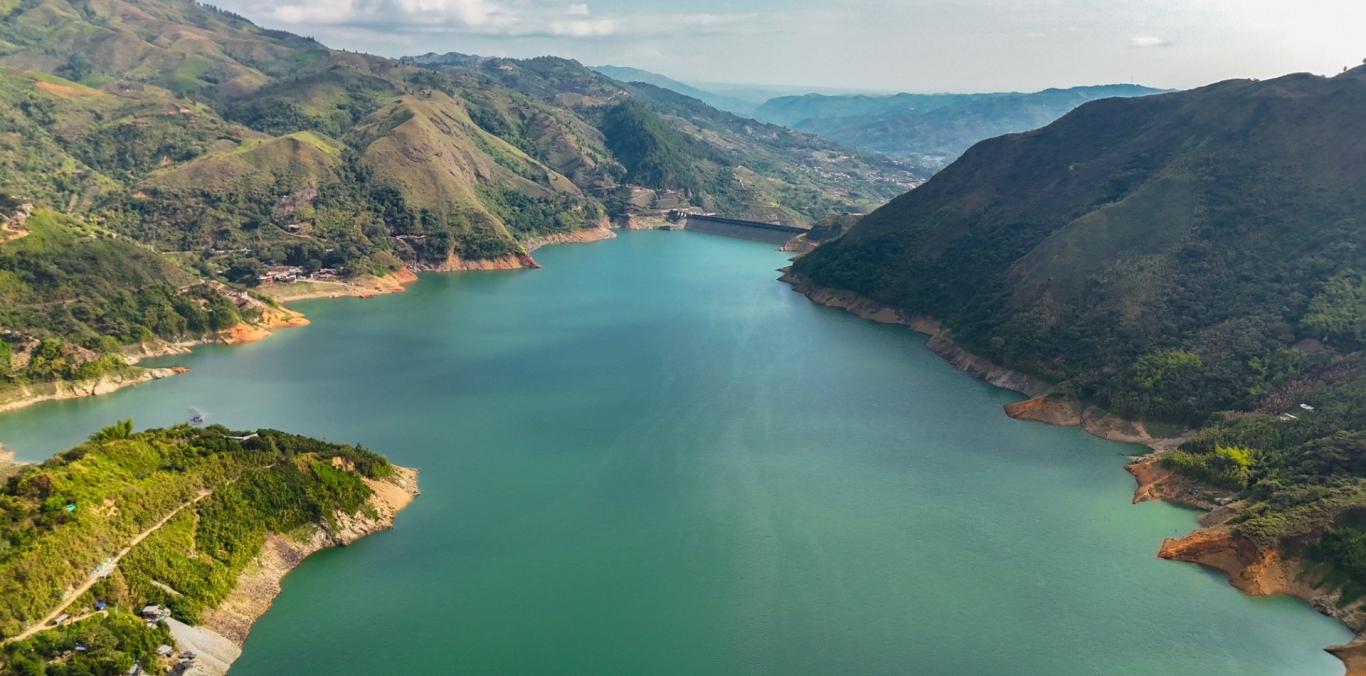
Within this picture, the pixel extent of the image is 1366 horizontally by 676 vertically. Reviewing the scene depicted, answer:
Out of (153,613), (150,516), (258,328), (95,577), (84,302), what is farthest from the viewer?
(258,328)

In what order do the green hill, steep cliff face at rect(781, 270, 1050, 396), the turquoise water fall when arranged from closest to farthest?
the turquoise water < steep cliff face at rect(781, 270, 1050, 396) < the green hill

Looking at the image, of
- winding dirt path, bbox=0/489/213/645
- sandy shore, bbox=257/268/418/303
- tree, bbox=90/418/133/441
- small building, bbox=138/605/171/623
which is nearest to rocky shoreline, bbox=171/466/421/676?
small building, bbox=138/605/171/623

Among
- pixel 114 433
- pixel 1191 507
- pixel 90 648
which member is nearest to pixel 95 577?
pixel 90 648

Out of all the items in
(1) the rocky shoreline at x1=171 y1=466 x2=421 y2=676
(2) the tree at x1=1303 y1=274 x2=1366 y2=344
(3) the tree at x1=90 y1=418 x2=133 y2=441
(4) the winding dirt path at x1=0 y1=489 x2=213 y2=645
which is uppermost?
(2) the tree at x1=1303 y1=274 x2=1366 y2=344

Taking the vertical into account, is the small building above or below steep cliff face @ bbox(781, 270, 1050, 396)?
below

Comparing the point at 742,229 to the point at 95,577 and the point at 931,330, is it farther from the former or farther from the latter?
the point at 95,577

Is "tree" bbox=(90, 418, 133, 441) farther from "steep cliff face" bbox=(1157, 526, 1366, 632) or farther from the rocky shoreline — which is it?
"steep cliff face" bbox=(1157, 526, 1366, 632)

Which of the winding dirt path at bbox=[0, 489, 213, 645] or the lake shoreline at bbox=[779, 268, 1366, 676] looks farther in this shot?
the lake shoreline at bbox=[779, 268, 1366, 676]
